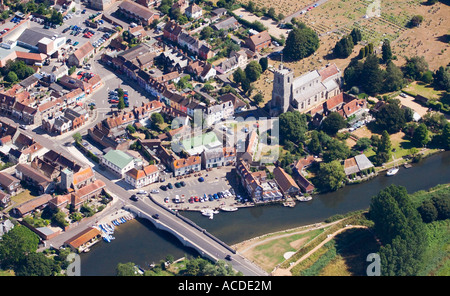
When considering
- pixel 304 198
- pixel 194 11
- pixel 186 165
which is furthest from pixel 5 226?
pixel 194 11

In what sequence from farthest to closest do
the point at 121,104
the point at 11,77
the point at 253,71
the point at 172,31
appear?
the point at 172,31, the point at 253,71, the point at 11,77, the point at 121,104

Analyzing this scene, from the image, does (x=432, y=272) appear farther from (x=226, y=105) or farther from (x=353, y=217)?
(x=226, y=105)

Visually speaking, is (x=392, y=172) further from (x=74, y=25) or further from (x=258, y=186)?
(x=74, y=25)

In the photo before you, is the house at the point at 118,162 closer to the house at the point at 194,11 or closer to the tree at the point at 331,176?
the tree at the point at 331,176

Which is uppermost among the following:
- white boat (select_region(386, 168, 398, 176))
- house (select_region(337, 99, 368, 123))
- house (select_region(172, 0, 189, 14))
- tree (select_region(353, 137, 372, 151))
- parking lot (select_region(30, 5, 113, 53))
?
house (select_region(172, 0, 189, 14))

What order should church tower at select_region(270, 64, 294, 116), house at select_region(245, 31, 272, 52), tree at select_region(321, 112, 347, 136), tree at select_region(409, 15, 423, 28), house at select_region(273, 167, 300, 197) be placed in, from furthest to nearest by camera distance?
tree at select_region(409, 15, 423, 28), house at select_region(245, 31, 272, 52), church tower at select_region(270, 64, 294, 116), tree at select_region(321, 112, 347, 136), house at select_region(273, 167, 300, 197)

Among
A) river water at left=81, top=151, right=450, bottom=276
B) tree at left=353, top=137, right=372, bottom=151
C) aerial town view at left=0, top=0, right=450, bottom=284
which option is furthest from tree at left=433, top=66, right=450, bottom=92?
tree at left=353, top=137, right=372, bottom=151

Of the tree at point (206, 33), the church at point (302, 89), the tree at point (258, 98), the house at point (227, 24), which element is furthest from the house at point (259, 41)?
the church at point (302, 89)

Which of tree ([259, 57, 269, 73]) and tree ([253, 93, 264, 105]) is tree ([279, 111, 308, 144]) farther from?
tree ([259, 57, 269, 73])
